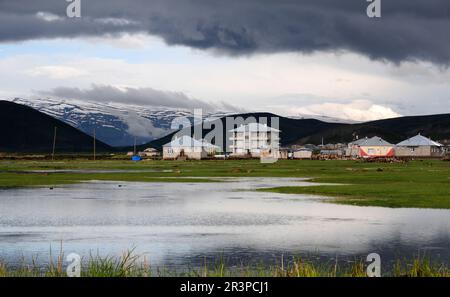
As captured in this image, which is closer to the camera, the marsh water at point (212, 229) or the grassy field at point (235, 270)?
the grassy field at point (235, 270)

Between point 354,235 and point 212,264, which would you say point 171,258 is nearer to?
point 212,264

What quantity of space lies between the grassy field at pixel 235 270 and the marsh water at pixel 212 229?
5.70 feet

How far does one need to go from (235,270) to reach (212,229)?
1214cm

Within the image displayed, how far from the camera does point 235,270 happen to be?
25.1 m

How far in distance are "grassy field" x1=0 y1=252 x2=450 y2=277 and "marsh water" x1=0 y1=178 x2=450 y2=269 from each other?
1.74 metres

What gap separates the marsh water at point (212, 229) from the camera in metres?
29.3

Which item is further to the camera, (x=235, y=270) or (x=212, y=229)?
(x=212, y=229)

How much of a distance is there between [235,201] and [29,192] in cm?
2100

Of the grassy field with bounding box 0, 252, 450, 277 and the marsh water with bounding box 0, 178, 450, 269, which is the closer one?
the grassy field with bounding box 0, 252, 450, 277

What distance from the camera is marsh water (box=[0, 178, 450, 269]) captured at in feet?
96.3

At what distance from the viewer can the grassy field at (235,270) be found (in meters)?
20.8
